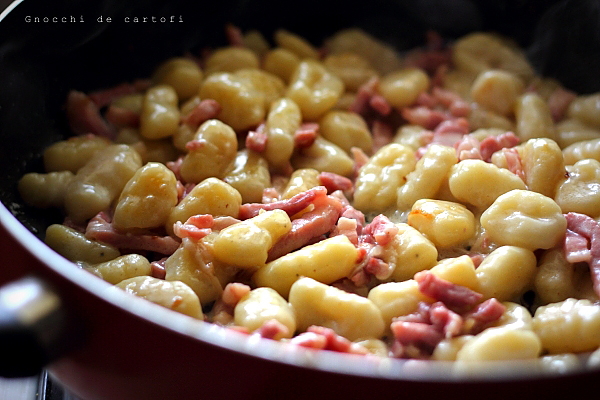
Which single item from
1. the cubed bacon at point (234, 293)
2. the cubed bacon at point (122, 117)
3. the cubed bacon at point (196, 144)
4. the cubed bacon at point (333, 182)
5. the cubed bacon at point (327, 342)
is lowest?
the cubed bacon at point (234, 293)

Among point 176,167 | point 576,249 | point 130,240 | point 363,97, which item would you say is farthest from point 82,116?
point 576,249

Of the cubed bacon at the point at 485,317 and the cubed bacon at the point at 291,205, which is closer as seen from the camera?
the cubed bacon at the point at 485,317

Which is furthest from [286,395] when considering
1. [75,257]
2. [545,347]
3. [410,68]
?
[410,68]

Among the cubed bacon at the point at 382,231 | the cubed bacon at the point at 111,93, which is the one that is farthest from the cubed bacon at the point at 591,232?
the cubed bacon at the point at 111,93

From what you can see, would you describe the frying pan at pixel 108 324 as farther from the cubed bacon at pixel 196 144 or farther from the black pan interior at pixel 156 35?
the cubed bacon at pixel 196 144

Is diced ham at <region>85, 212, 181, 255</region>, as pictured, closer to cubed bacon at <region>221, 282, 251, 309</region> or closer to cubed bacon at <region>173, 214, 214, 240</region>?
cubed bacon at <region>173, 214, 214, 240</region>

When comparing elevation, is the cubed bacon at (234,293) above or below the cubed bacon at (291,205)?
below

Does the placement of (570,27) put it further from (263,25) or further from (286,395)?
(286,395)

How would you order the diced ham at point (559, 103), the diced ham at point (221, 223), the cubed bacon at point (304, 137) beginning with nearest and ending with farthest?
the diced ham at point (221, 223) < the cubed bacon at point (304, 137) < the diced ham at point (559, 103)
